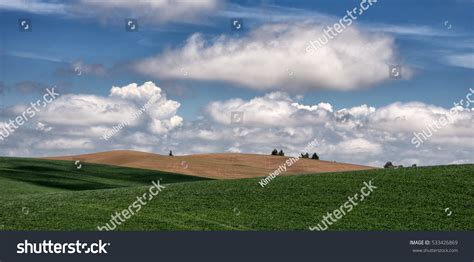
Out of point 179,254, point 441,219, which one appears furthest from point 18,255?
point 441,219

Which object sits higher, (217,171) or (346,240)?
(217,171)

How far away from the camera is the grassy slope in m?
34.2

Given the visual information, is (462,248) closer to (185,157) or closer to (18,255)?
(18,255)

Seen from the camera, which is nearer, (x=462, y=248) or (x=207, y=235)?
(x=207, y=235)

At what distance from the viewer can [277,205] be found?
38781 mm

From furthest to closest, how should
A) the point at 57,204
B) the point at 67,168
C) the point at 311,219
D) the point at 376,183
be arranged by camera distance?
the point at 67,168 < the point at 376,183 < the point at 57,204 < the point at 311,219

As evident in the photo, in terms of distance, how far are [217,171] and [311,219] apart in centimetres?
4576

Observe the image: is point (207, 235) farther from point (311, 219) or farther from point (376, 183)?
point (376, 183)

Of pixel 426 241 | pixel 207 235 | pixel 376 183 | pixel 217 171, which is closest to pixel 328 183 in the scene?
pixel 376 183

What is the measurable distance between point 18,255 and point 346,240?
13.0m

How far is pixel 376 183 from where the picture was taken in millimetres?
44719

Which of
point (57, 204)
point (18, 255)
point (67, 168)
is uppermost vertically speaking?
point (67, 168)

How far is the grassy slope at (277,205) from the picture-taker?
34219 millimetres

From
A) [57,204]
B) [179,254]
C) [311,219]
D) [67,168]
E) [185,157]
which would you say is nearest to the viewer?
[179,254]
